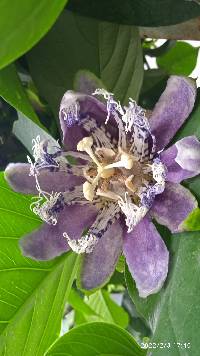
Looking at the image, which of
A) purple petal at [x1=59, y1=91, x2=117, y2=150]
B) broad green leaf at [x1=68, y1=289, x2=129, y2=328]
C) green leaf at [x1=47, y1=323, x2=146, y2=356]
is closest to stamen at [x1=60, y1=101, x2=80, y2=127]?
purple petal at [x1=59, y1=91, x2=117, y2=150]

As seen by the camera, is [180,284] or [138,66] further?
[138,66]

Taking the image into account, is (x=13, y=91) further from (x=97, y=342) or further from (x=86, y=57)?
(x=97, y=342)

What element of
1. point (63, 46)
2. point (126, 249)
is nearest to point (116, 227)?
point (126, 249)

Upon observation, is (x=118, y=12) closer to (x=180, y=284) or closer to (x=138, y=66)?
(x=138, y=66)

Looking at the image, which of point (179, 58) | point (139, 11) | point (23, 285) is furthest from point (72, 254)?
point (179, 58)

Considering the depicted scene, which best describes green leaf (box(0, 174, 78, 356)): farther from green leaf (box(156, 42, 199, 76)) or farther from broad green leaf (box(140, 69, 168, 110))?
green leaf (box(156, 42, 199, 76))

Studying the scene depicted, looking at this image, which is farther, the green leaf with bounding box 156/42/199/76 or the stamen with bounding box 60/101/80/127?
the green leaf with bounding box 156/42/199/76

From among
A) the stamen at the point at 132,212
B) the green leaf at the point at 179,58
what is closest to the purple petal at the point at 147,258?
the stamen at the point at 132,212
